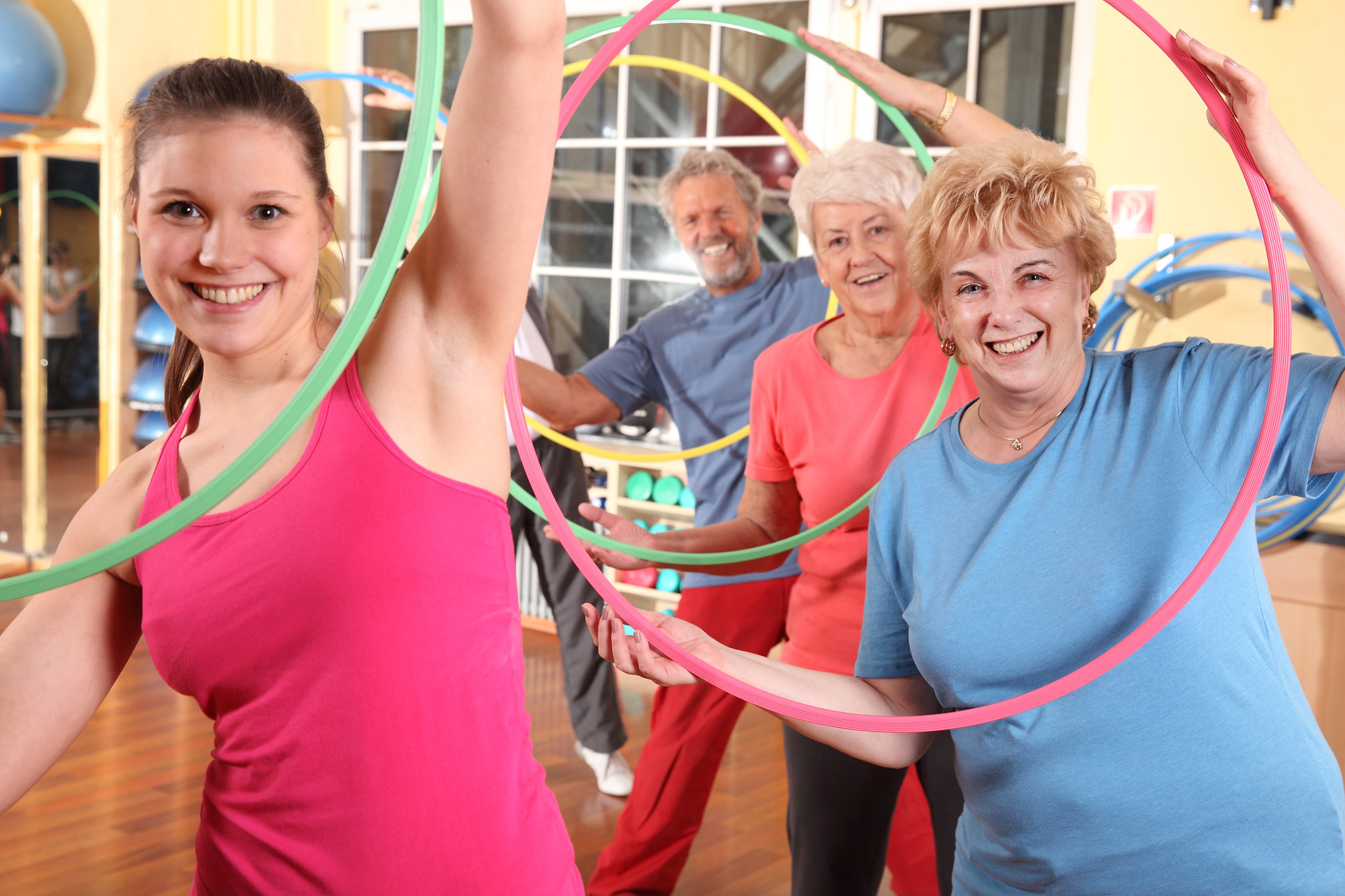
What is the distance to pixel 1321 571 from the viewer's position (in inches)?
166

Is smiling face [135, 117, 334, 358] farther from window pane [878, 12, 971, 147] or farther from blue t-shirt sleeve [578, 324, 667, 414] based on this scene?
window pane [878, 12, 971, 147]

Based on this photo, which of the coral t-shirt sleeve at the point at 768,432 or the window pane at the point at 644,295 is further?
the window pane at the point at 644,295

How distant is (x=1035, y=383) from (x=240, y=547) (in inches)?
38.2

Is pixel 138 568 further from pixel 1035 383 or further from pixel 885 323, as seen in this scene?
pixel 885 323

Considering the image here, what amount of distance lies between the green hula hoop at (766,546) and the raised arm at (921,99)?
1.54ft

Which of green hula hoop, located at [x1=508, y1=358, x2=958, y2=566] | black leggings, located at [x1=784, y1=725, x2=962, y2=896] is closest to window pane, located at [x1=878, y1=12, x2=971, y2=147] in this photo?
green hula hoop, located at [x1=508, y1=358, x2=958, y2=566]

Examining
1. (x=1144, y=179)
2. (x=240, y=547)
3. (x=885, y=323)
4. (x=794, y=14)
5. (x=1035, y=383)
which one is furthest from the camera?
(x=794, y=14)

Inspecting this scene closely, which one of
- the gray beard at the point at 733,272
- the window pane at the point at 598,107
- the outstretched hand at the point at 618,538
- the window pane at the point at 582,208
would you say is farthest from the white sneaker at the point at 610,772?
the window pane at the point at 598,107

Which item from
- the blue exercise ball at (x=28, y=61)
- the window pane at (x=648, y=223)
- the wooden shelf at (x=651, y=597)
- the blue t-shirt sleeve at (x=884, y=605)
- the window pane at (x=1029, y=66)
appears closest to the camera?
the blue t-shirt sleeve at (x=884, y=605)

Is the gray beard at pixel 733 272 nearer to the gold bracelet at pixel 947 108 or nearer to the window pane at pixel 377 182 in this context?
the gold bracelet at pixel 947 108

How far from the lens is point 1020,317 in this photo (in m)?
1.43

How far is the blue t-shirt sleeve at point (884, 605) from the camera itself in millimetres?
1530

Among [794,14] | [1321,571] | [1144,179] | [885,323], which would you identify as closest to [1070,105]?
[1144,179]

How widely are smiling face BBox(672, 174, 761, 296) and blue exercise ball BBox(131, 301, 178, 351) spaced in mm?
4362
